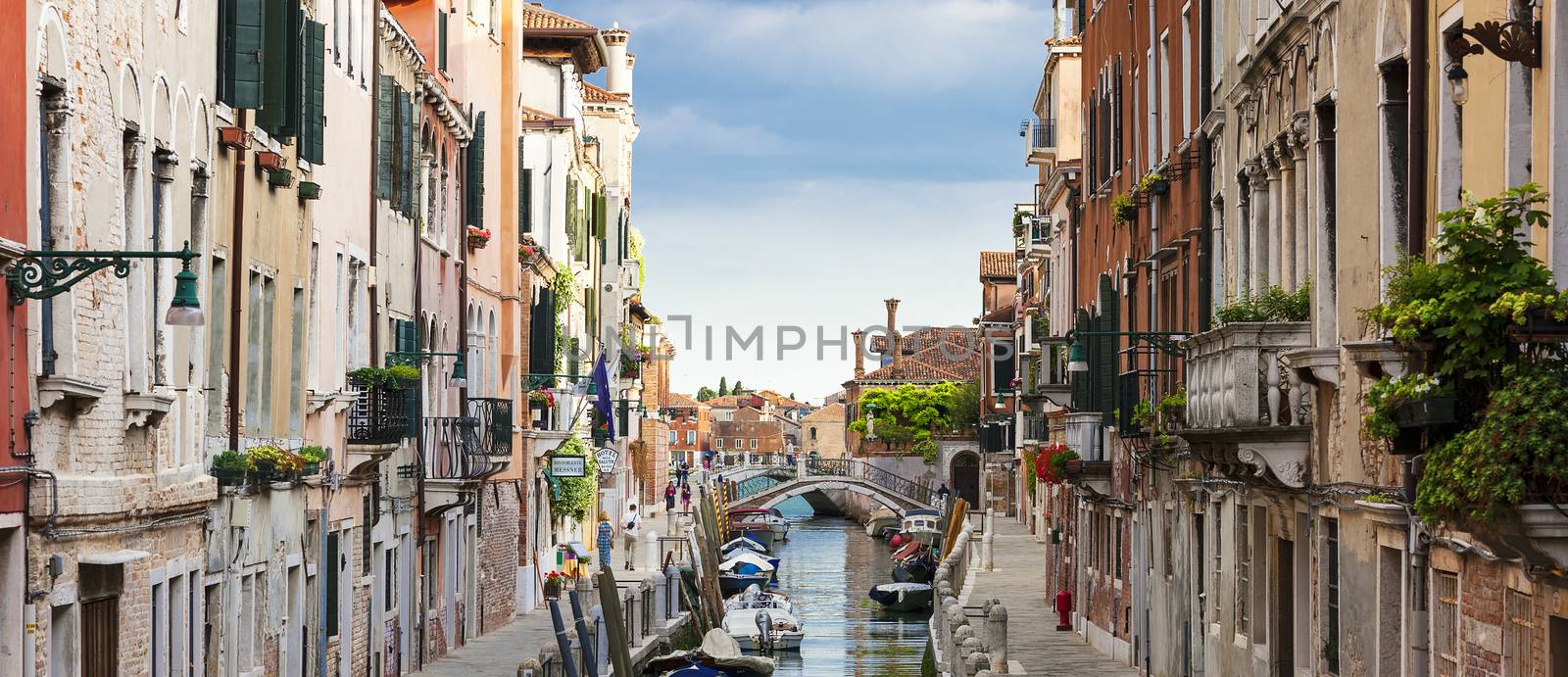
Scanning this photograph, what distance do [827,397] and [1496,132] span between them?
17946cm

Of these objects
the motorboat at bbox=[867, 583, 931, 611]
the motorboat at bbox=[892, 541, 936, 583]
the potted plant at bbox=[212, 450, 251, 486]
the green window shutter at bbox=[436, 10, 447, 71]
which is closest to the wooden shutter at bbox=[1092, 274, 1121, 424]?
the green window shutter at bbox=[436, 10, 447, 71]

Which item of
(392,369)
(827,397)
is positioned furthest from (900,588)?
(827,397)

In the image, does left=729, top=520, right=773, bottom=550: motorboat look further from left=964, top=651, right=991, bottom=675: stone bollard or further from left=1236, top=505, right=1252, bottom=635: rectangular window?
left=1236, top=505, right=1252, bottom=635: rectangular window

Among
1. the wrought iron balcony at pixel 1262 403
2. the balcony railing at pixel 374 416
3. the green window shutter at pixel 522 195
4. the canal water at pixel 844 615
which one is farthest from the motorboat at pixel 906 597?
the wrought iron balcony at pixel 1262 403

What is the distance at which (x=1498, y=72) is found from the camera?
10.3 m

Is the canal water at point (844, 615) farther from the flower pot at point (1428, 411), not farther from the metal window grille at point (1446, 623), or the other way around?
the flower pot at point (1428, 411)

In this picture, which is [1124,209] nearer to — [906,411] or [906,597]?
[906,597]

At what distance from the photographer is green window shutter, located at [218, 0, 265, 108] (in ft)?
52.5

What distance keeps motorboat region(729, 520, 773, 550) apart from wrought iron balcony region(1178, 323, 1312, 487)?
6185 cm

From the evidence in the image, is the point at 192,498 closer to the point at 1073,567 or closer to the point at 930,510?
the point at 1073,567

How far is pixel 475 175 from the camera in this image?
96.1 ft

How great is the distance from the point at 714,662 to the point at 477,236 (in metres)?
7.00

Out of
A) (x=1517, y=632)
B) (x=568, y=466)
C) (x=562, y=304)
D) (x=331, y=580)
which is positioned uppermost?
(x=562, y=304)

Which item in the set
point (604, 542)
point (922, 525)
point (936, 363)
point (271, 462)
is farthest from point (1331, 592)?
point (936, 363)
